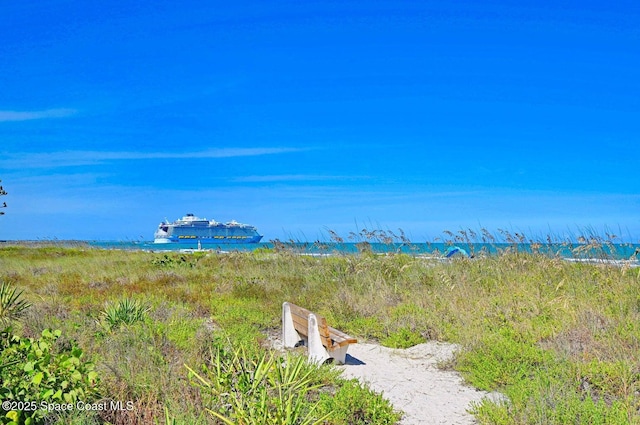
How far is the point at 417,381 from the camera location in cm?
620

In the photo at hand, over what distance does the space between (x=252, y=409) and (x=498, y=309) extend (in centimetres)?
→ 574

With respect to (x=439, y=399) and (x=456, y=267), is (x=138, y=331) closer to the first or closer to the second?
(x=439, y=399)

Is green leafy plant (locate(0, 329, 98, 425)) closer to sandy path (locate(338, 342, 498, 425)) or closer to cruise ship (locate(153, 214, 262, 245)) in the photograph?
sandy path (locate(338, 342, 498, 425))

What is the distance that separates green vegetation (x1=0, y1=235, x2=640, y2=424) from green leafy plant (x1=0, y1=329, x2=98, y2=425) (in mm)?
96

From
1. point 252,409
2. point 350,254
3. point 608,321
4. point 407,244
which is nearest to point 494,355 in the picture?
point 608,321

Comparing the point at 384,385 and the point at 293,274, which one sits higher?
the point at 293,274

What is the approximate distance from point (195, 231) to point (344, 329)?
8282cm

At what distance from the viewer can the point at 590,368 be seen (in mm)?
5664

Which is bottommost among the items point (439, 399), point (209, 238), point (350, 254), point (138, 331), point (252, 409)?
point (439, 399)

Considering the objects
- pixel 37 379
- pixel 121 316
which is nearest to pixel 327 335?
pixel 121 316

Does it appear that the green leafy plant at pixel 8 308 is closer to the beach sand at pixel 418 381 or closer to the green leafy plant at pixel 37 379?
the beach sand at pixel 418 381

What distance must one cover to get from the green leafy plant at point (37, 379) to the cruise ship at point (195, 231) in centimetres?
8554

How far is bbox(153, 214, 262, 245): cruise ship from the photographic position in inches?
3492

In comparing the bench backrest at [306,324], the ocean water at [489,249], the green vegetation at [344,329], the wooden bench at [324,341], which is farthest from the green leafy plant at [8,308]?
the ocean water at [489,249]
